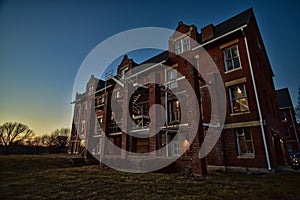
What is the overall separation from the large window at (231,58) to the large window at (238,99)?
5.38 ft

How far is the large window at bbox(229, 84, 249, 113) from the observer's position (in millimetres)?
11203

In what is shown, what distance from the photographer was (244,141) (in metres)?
10.7

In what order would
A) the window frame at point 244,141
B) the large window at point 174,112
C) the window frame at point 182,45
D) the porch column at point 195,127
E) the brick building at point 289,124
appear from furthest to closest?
the brick building at point 289,124, the window frame at point 182,45, the large window at point 174,112, the window frame at point 244,141, the porch column at point 195,127

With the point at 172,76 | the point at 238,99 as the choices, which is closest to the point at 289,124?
the point at 238,99

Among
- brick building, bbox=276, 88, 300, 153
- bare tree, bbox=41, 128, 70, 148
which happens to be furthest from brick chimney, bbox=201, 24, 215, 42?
bare tree, bbox=41, 128, 70, 148

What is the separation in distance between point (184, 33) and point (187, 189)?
14.1 metres

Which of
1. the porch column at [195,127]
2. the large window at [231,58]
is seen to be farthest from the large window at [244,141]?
the large window at [231,58]

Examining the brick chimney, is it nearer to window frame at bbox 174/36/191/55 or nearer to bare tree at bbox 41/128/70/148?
window frame at bbox 174/36/191/55

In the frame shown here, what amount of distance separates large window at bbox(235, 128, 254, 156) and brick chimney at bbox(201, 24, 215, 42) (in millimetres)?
8263

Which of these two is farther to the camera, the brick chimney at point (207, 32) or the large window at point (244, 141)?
the brick chimney at point (207, 32)

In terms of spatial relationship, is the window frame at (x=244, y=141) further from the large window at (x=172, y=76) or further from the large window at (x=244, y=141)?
the large window at (x=172, y=76)

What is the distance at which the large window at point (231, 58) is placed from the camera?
39.7 ft

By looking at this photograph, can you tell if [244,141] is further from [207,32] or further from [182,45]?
[182,45]

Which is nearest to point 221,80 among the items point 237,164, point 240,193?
point 237,164
